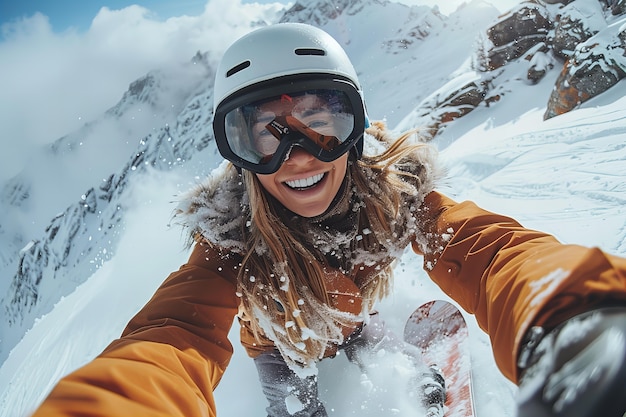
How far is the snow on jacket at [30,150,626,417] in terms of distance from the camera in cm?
75

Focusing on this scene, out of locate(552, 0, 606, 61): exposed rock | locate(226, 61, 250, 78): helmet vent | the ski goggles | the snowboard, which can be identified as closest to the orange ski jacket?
the ski goggles

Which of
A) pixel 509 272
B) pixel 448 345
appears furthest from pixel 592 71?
pixel 509 272

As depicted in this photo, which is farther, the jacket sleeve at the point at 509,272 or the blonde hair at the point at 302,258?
the blonde hair at the point at 302,258

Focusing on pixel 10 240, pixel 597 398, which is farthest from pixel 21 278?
pixel 597 398

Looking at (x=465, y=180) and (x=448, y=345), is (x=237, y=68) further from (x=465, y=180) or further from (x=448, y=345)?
(x=465, y=180)

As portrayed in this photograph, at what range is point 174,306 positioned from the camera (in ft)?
4.66

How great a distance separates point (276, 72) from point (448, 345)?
92.3 inches

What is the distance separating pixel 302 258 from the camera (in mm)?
1880

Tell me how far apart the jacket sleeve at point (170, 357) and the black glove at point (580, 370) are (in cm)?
76

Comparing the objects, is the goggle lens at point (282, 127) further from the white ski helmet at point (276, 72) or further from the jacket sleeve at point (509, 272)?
the jacket sleeve at point (509, 272)

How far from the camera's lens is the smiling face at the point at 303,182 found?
6.03 feet

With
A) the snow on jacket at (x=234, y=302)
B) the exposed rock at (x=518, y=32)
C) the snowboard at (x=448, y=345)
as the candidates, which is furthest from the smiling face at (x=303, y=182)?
the exposed rock at (x=518, y=32)

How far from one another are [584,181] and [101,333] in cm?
708

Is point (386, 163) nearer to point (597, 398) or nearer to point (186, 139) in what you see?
point (597, 398)
